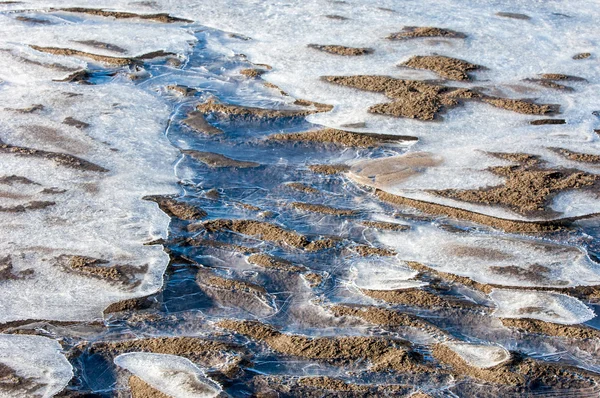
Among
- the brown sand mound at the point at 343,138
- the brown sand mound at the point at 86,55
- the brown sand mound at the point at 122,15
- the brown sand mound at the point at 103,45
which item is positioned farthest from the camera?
the brown sand mound at the point at 122,15

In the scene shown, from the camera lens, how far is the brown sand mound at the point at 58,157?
4840mm

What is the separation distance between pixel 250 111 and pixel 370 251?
6.36 feet

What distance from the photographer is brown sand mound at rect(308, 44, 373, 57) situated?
6562 millimetres

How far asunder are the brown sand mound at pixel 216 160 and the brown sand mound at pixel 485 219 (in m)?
0.95

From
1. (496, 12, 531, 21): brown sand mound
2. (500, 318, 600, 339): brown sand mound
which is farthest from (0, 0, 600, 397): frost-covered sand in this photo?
(496, 12, 531, 21): brown sand mound

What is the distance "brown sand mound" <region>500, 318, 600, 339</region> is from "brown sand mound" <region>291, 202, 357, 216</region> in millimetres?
1222

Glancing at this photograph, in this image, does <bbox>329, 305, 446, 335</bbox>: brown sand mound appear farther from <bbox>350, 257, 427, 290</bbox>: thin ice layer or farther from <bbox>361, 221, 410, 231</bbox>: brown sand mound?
<bbox>361, 221, 410, 231</bbox>: brown sand mound

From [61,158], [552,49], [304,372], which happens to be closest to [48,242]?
[61,158]

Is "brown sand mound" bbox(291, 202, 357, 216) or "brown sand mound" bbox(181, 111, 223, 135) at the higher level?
"brown sand mound" bbox(181, 111, 223, 135)

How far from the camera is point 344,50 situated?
6.59 meters

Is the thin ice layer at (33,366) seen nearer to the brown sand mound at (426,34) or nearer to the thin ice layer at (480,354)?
the thin ice layer at (480,354)

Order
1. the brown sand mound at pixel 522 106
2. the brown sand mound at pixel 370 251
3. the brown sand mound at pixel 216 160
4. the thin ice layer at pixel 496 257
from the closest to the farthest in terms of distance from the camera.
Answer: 1. the thin ice layer at pixel 496 257
2. the brown sand mound at pixel 370 251
3. the brown sand mound at pixel 216 160
4. the brown sand mound at pixel 522 106

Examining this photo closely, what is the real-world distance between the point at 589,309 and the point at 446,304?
70 centimetres

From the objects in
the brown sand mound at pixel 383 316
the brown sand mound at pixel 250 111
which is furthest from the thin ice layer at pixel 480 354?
the brown sand mound at pixel 250 111
